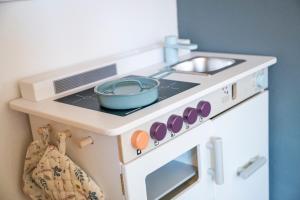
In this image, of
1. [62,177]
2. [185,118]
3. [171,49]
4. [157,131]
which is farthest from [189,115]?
[171,49]

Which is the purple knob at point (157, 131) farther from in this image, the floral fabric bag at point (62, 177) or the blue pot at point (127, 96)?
the floral fabric bag at point (62, 177)

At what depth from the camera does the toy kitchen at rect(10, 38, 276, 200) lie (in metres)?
1.20

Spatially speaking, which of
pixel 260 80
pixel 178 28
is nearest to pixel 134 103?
pixel 260 80

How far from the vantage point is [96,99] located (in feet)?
4.65

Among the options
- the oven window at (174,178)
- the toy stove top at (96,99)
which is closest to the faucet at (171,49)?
the toy stove top at (96,99)

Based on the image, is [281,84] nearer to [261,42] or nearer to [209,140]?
[261,42]

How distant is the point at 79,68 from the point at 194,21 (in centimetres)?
70

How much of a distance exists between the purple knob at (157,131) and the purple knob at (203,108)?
0.20m

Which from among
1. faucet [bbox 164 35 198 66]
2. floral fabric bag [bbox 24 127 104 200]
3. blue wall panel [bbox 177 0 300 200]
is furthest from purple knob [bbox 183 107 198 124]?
blue wall panel [bbox 177 0 300 200]

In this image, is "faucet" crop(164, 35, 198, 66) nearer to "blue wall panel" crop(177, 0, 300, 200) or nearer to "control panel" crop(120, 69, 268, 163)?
"blue wall panel" crop(177, 0, 300, 200)

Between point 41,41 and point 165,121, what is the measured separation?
0.59 meters

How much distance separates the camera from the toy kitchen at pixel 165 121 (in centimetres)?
120

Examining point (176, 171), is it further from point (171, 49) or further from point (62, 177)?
point (171, 49)

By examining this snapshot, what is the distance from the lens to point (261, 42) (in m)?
1.80
